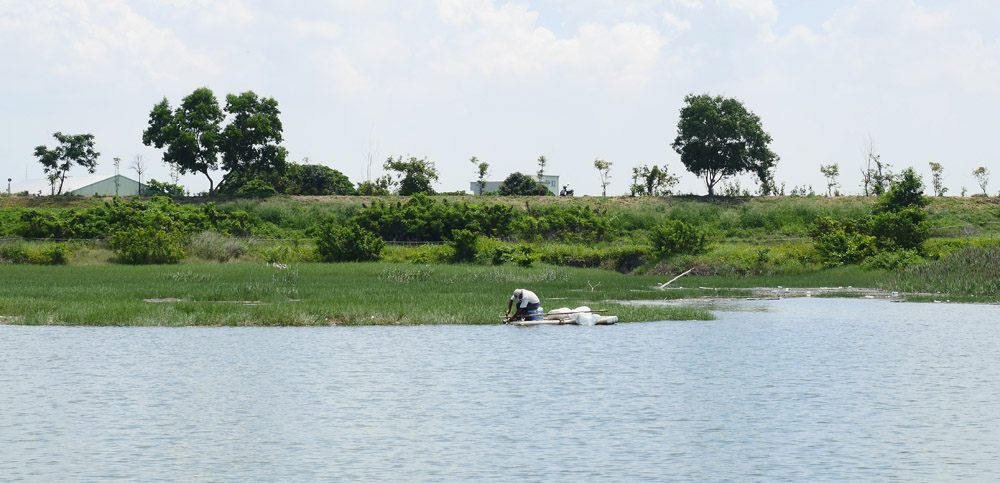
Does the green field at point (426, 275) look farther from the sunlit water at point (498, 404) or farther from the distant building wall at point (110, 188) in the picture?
the distant building wall at point (110, 188)

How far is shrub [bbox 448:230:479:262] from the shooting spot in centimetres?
6191

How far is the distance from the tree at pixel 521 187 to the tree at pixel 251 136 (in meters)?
26.7

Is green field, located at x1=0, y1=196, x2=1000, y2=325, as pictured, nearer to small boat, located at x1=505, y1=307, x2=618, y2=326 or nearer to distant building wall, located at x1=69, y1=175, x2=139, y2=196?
small boat, located at x1=505, y1=307, x2=618, y2=326

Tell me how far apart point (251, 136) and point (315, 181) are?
23018 mm

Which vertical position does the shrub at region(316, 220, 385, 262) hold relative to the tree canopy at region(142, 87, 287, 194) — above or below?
below

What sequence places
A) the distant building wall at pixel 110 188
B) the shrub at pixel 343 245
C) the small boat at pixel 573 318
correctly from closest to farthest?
the small boat at pixel 573 318 → the shrub at pixel 343 245 → the distant building wall at pixel 110 188

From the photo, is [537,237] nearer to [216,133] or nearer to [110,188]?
[216,133]

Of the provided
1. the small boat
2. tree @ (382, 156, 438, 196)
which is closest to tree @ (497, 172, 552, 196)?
tree @ (382, 156, 438, 196)

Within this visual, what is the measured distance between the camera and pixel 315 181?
117 meters

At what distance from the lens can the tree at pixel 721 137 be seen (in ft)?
321

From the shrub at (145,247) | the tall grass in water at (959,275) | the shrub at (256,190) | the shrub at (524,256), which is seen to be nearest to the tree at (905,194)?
the tall grass in water at (959,275)

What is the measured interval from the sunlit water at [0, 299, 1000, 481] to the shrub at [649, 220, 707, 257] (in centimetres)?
2920

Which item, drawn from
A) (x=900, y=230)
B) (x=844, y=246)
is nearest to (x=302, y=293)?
(x=844, y=246)

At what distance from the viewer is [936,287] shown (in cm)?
4922
